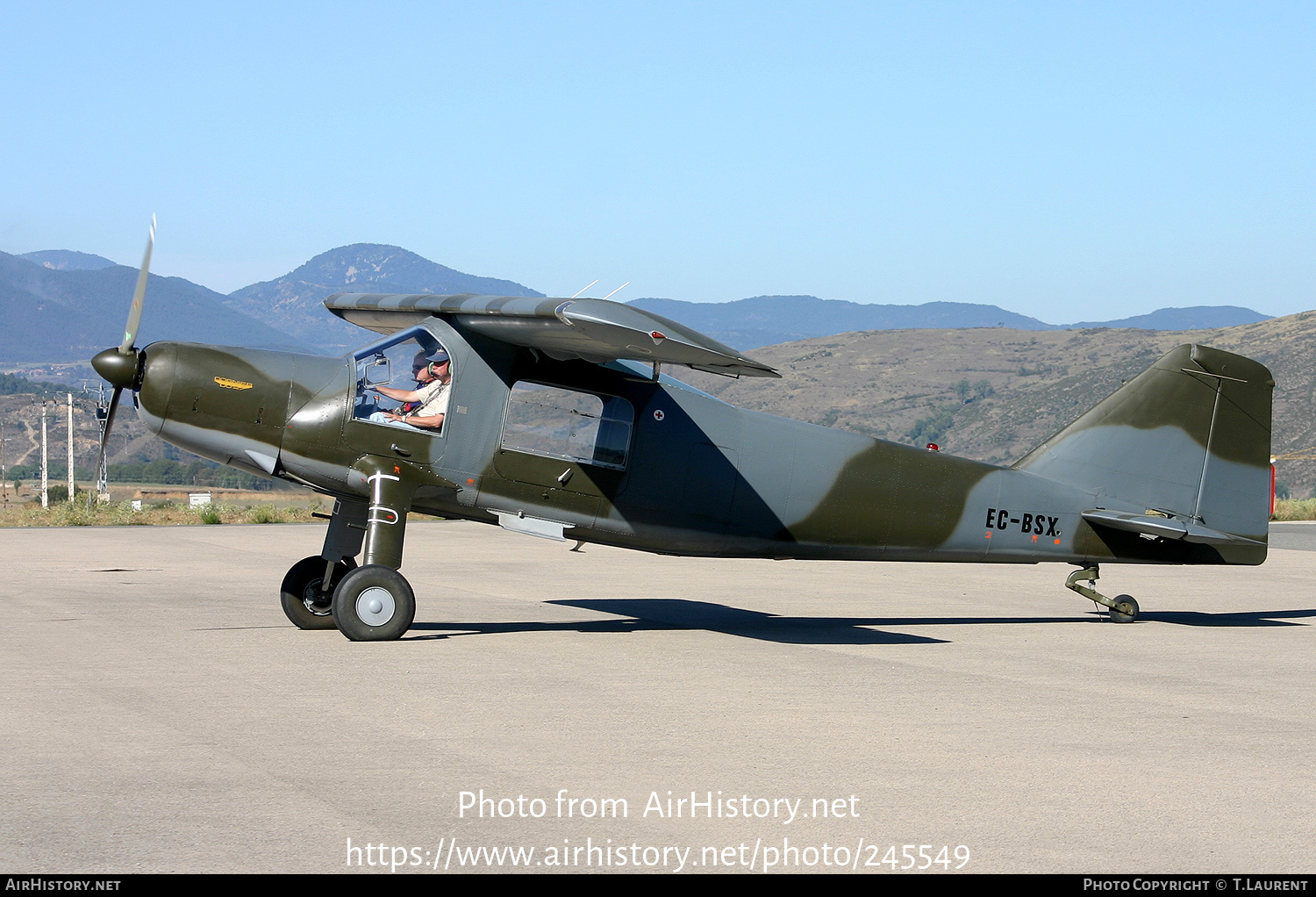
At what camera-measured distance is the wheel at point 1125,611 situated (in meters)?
13.8

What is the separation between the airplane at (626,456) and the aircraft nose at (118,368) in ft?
0.07

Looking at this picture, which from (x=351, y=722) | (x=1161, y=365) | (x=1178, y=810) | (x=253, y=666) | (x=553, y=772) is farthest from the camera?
(x=1161, y=365)

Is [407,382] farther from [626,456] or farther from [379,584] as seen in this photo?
[626,456]

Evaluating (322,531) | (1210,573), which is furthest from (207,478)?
(1210,573)

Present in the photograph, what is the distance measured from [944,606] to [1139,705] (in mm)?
6835

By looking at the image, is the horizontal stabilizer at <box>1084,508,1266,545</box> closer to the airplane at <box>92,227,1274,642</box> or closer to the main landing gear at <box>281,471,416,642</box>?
the airplane at <box>92,227,1274,642</box>

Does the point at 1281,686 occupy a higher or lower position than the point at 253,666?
higher

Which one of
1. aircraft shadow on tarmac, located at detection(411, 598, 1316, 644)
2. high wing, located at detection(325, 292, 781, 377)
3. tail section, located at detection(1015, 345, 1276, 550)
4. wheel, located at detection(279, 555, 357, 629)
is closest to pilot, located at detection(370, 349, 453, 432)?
high wing, located at detection(325, 292, 781, 377)

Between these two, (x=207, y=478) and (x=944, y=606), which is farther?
(x=207, y=478)

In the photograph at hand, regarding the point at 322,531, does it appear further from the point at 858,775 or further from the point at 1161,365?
the point at 858,775

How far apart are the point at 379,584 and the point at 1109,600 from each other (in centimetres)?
817

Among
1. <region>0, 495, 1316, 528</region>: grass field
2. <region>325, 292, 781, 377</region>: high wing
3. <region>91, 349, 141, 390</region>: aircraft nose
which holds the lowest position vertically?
<region>0, 495, 1316, 528</region>: grass field

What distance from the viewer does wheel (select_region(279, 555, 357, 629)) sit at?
1170 cm

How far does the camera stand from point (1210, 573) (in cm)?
2088
